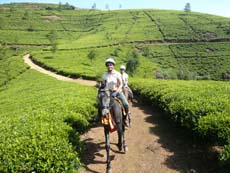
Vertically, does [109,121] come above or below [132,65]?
above

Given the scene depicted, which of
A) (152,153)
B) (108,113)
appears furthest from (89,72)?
(108,113)

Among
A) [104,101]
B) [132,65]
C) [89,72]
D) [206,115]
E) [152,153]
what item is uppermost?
[104,101]

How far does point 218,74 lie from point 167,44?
32.2 meters

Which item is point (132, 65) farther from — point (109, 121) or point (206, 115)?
point (109, 121)

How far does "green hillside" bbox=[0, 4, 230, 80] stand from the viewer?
112119 mm

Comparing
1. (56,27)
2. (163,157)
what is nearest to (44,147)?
(163,157)

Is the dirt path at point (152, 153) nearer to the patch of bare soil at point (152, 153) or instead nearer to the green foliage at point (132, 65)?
the patch of bare soil at point (152, 153)

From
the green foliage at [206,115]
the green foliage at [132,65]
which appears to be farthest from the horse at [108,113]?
the green foliage at [132,65]

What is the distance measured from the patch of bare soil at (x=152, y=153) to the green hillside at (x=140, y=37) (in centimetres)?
5984

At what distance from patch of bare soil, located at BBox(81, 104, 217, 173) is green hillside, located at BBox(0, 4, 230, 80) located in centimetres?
5984

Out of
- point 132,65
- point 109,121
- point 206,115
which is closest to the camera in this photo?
point 109,121

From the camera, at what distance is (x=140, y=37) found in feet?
459

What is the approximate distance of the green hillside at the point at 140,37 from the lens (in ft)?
368

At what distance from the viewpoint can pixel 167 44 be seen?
448 ft
